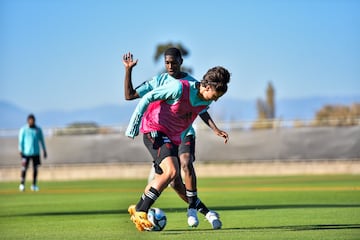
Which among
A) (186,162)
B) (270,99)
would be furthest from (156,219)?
(270,99)

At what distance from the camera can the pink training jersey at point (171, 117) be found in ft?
37.4

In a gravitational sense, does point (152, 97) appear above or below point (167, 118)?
above

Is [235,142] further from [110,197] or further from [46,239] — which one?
[46,239]

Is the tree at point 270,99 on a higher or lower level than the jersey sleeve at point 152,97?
lower

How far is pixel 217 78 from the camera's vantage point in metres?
11.2

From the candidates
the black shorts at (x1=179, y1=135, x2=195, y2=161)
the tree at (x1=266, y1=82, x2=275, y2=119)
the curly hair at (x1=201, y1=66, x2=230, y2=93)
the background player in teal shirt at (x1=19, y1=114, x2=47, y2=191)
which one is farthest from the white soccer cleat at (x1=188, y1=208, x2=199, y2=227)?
the tree at (x1=266, y1=82, x2=275, y2=119)

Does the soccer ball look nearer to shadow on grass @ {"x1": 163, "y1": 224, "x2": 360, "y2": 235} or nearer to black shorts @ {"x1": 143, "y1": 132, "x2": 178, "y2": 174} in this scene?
shadow on grass @ {"x1": 163, "y1": 224, "x2": 360, "y2": 235}

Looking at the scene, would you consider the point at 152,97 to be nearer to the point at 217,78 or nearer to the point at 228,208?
the point at 217,78

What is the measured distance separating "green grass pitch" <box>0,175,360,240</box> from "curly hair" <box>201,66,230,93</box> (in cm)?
174

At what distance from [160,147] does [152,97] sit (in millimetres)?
699

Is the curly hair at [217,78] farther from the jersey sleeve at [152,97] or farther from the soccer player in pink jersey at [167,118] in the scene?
the jersey sleeve at [152,97]

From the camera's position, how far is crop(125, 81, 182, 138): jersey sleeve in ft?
36.2

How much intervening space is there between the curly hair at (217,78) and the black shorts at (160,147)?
0.83 meters

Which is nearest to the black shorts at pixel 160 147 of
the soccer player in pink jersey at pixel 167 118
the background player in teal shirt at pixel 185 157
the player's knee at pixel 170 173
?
the soccer player in pink jersey at pixel 167 118
